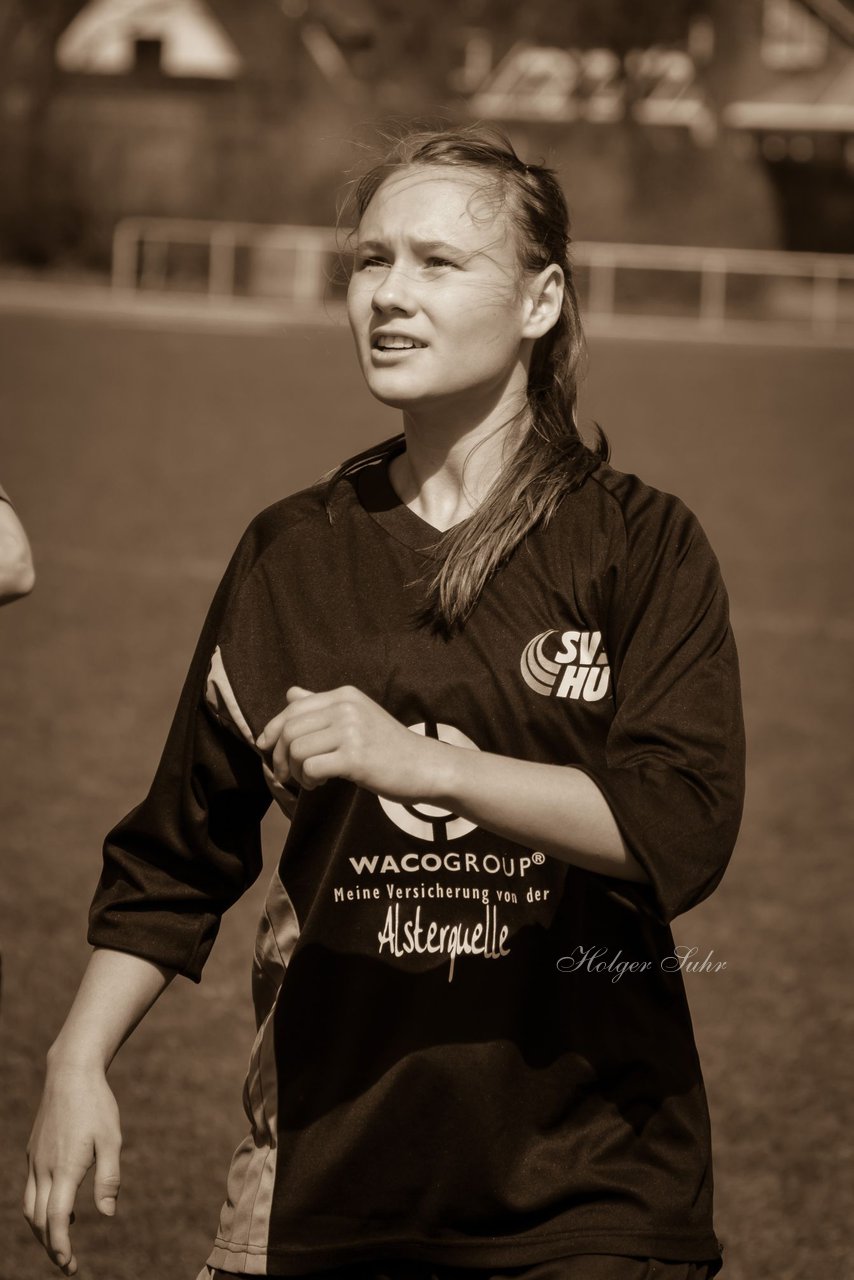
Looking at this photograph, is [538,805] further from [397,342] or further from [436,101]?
[436,101]

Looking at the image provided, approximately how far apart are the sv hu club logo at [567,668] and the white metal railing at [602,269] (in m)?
32.3

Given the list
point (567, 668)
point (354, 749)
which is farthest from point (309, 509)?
point (354, 749)

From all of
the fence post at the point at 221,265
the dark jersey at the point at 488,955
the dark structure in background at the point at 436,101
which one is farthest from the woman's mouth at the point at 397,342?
the dark structure in background at the point at 436,101

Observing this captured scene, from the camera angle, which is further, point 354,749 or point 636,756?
point 636,756

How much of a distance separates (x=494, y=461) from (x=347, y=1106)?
2.50 ft

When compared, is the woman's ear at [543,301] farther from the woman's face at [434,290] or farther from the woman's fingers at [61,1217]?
the woman's fingers at [61,1217]

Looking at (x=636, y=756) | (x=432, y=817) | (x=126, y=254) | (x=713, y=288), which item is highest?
(x=636, y=756)

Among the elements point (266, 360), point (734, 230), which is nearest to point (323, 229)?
point (734, 230)

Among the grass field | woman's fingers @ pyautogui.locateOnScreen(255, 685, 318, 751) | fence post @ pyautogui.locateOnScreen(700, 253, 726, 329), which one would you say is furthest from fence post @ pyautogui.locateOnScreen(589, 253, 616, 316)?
woman's fingers @ pyautogui.locateOnScreen(255, 685, 318, 751)

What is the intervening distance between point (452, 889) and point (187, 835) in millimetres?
342

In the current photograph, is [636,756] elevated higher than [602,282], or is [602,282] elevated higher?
[636,756]

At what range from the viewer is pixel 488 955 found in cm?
192

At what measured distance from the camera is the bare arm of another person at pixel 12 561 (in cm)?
210

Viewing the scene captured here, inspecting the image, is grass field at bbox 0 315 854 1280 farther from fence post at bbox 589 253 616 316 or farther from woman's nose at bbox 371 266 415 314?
fence post at bbox 589 253 616 316
